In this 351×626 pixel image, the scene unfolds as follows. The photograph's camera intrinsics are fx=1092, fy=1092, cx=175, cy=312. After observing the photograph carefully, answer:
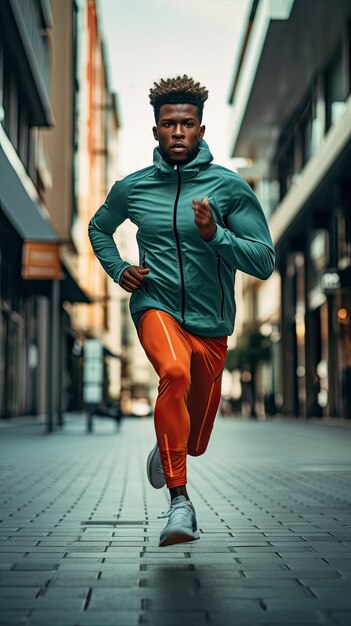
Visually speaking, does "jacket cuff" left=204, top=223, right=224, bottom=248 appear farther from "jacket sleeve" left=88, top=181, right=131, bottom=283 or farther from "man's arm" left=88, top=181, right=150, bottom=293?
"jacket sleeve" left=88, top=181, right=131, bottom=283

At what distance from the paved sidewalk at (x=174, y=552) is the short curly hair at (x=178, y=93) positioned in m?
2.07

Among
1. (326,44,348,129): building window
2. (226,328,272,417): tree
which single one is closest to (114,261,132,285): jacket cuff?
(326,44,348,129): building window

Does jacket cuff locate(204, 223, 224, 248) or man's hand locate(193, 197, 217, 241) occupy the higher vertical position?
man's hand locate(193, 197, 217, 241)

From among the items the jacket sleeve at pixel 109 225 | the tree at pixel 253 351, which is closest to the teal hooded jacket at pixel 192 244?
the jacket sleeve at pixel 109 225

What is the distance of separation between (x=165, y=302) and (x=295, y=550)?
129 centimetres

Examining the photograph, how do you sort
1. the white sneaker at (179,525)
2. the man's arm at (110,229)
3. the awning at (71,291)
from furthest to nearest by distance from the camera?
the awning at (71,291) → the man's arm at (110,229) → the white sneaker at (179,525)

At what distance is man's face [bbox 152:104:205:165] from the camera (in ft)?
16.5

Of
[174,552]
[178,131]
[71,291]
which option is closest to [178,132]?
[178,131]

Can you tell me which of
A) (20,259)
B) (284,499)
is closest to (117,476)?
(284,499)

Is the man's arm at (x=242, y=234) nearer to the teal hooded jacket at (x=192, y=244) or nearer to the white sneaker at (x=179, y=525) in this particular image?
the teal hooded jacket at (x=192, y=244)

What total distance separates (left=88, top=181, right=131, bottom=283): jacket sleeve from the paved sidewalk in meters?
1.38

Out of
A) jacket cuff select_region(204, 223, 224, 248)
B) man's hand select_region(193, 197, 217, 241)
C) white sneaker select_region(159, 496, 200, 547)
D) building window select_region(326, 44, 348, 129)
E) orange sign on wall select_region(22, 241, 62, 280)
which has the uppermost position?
building window select_region(326, 44, 348, 129)

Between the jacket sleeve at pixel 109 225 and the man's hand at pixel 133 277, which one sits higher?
→ the jacket sleeve at pixel 109 225

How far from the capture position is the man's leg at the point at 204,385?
5.11 m
